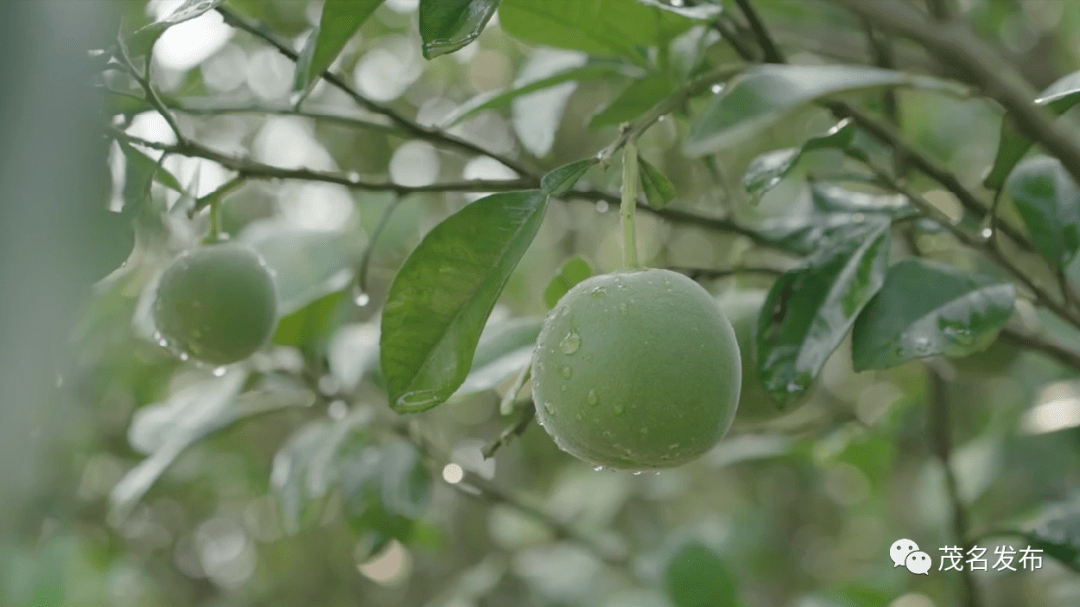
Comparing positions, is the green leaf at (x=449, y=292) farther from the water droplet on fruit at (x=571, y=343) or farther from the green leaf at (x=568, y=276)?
the green leaf at (x=568, y=276)

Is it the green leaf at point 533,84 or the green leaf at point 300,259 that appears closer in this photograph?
the green leaf at point 533,84

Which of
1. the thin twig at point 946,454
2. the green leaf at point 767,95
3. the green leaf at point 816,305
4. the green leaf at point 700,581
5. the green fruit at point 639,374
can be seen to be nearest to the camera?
the green leaf at point 767,95

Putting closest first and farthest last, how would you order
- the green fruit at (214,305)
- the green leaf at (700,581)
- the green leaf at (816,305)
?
the green leaf at (816,305) < the green fruit at (214,305) < the green leaf at (700,581)

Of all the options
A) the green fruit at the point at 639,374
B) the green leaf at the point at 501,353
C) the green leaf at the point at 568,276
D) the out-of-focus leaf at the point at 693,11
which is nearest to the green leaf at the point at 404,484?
the green leaf at the point at 501,353

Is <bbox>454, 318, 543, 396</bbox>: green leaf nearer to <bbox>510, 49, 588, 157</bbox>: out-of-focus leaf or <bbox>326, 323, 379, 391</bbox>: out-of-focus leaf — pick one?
<bbox>510, 49, 588, 157</bbox>: out-of-focus leaf

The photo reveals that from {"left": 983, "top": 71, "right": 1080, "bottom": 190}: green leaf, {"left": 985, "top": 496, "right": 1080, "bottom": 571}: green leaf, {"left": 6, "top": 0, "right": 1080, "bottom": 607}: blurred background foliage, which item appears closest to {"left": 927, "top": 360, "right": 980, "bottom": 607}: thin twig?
{"left": 6, "top": 0, "right": 1080, "bottom": 607}: blurred background foliage

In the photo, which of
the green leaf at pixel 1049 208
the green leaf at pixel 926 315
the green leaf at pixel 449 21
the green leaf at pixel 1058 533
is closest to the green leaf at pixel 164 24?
the green leaf at pixel 449 21

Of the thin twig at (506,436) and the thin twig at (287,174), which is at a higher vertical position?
the thin twig at (287,174)

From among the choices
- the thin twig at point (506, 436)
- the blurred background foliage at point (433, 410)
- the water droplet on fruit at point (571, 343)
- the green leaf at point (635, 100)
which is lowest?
the blurred background foliage at point (433, 410)

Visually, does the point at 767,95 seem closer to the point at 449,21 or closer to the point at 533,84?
the point at 449,21
